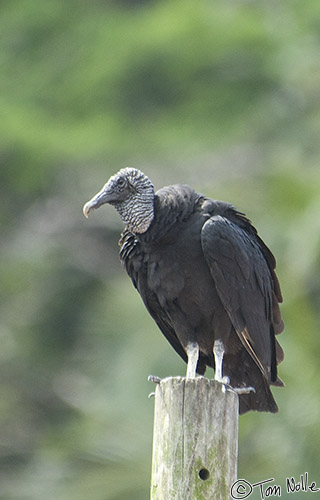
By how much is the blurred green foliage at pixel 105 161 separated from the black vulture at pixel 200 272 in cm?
339

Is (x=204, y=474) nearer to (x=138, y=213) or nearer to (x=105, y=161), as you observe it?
(x=138, y=213)

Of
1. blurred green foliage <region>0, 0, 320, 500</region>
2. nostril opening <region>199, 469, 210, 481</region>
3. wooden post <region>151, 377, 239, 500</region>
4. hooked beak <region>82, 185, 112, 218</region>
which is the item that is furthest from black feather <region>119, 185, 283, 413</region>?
blurred green foliage <region>0, 0, 320, 500</region>

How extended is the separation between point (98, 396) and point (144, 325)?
0.76 meters

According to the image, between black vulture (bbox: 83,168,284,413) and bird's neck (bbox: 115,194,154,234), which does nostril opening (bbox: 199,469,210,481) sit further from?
bird's neck (bbox: 115,194,154,234)

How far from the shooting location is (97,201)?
4238 millimetres

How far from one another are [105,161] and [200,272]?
492cm

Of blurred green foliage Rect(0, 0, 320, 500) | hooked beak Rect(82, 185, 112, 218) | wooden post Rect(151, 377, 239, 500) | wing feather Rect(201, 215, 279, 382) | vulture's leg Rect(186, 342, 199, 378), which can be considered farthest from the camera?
blurred green foliage Rect(0, 0, 320, 500)

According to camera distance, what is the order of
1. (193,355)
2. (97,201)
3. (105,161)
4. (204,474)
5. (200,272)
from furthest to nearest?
(105,161) → (193,355) → (200,272) → (97,201) → (204,474)

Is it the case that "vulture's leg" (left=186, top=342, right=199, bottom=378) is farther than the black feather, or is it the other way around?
"vulture's leg" (left=186, top=342, right=199, bottom=378)

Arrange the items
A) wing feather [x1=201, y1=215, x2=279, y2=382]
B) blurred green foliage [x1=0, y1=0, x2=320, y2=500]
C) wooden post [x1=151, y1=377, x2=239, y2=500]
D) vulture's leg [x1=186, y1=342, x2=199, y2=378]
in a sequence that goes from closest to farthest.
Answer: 1. wooden post [x1=151, y1=377, x2=239, y2=500]
2. wing feather [x1=201, y1=215, x2=279, y2=382]
3. vulture's leg [x1=186, y1=342, x2=199, y2=378]
4. blurred green foliage [x1=0, y1=0, x2=320, y2=500]

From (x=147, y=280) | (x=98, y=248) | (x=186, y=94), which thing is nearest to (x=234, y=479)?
(x=147, y=280)

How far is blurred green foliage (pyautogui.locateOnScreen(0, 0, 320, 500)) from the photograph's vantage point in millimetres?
8609

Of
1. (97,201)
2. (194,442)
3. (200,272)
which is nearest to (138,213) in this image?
(97,201)

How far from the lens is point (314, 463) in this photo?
6.89 meters
